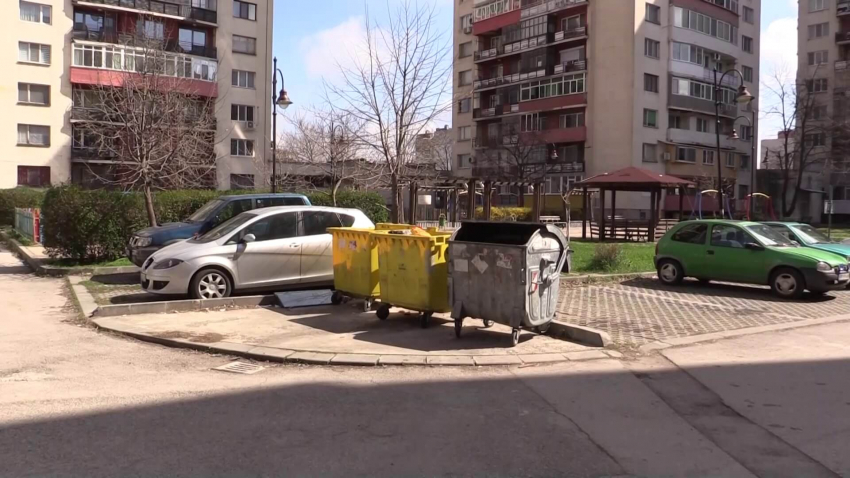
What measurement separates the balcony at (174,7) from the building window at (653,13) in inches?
1285

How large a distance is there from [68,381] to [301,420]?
2761 mm

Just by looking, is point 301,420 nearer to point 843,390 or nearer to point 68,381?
point 68,381

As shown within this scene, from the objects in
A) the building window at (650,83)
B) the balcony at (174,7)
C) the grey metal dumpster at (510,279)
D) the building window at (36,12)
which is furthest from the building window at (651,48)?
the grey metal dumpster at (510,279)

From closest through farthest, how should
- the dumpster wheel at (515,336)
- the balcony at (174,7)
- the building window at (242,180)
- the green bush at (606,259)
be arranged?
the dumpster wheel at (515,336)
the green bush at (606,259)
the balcony at (174,7)
the building window at (242,180)

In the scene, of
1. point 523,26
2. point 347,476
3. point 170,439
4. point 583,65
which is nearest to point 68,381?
point 170,439

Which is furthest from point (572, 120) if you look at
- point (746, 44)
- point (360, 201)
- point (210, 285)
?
point (210, 285)

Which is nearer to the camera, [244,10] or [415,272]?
[415,272]

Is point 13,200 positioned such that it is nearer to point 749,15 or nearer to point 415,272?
point 415,272

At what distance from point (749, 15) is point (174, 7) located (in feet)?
163

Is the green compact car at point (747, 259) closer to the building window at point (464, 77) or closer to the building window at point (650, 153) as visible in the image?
the building window at point (650, 153)

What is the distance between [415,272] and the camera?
9141mm

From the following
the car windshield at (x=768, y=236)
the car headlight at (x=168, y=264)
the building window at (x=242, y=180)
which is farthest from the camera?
the building window at (x=242, y=180)

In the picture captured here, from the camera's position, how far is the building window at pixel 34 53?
4450cm

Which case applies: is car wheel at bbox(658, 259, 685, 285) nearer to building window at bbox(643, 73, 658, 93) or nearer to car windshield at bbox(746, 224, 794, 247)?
car windshield at bbox(746, 224, 794, 247)
